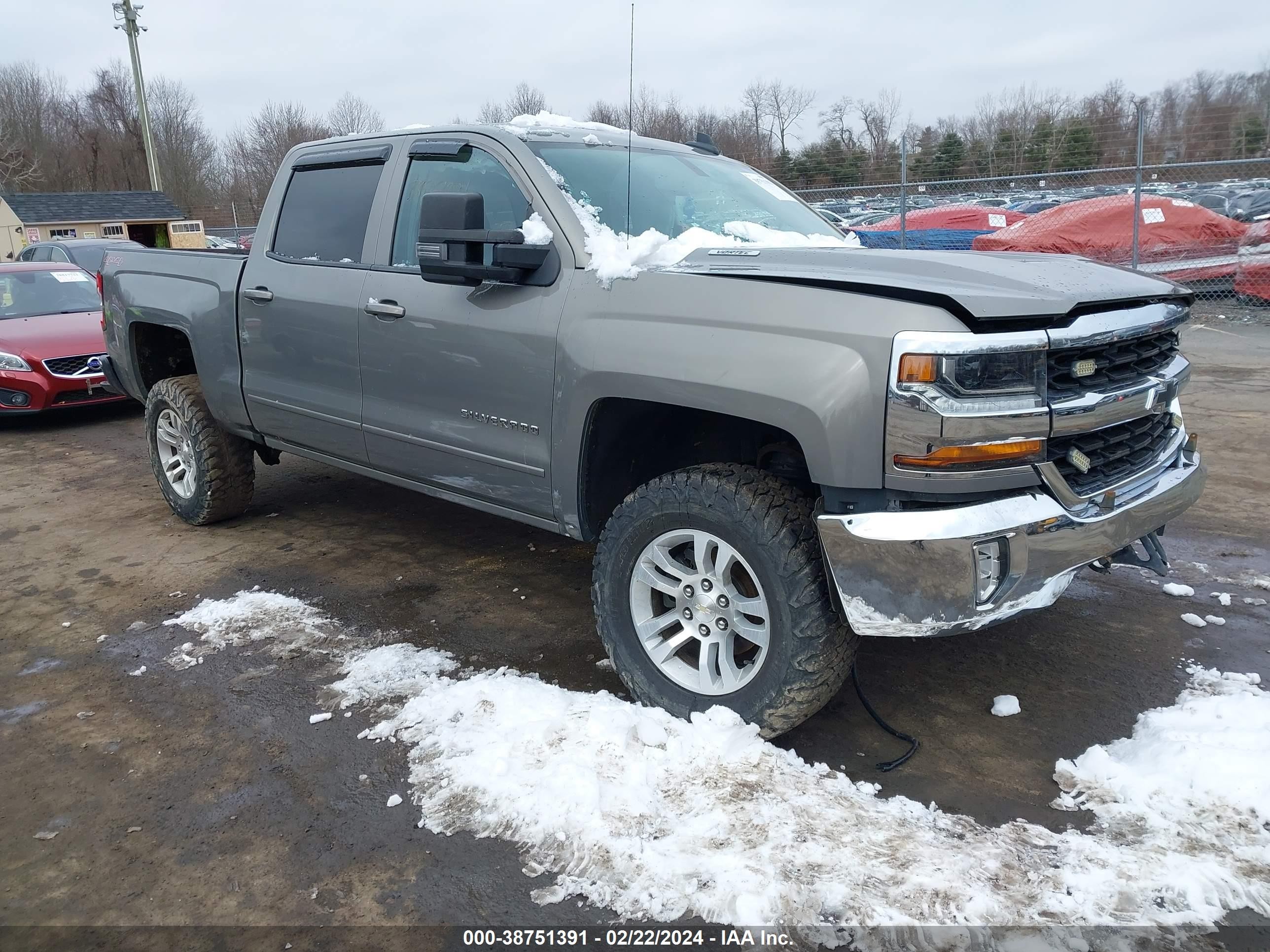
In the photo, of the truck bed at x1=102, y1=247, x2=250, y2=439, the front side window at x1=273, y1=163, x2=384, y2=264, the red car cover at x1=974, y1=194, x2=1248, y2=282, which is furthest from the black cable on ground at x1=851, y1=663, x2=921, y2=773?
the red car cover at x1=974, y1=194, x2=1248, y2=282

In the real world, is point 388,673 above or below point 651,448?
below

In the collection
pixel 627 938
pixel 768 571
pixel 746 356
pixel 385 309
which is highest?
pixel 385 309

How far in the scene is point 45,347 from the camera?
28.1ft

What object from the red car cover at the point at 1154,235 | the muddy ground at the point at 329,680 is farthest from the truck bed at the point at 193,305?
the red car cover at the point at 1154,235

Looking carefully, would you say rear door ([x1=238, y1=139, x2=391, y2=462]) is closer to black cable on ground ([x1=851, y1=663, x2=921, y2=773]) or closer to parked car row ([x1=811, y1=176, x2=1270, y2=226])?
black cable on ground ([x1=851, y1=663, x2=921, y2=773])

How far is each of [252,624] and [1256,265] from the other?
42.2 ft

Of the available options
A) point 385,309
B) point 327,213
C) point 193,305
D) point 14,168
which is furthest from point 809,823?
point 14,168

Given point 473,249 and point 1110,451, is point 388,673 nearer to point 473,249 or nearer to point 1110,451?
point 473,249

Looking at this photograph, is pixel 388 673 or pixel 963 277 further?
pixel 388 673

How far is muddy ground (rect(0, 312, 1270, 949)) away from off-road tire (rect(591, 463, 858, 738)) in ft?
0.91

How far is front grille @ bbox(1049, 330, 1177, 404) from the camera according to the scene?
2.62 metres

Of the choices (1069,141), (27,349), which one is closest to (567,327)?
(27,349)

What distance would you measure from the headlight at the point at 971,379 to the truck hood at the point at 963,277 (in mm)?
114

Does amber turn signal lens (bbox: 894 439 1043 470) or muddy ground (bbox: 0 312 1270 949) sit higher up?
amber turn signal lens (bbox: 894 439 1043 470)
